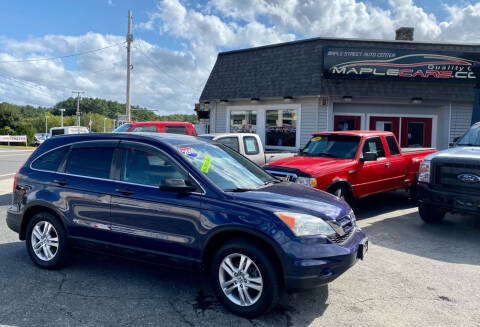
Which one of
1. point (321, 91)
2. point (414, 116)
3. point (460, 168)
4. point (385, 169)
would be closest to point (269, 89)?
point (321, 91)

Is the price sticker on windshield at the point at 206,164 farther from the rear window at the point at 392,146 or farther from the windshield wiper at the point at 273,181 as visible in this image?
the rear window at the point at 392,146

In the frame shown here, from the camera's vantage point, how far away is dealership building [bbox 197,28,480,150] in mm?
14047

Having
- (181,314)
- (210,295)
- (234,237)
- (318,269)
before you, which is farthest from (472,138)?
(181,314)

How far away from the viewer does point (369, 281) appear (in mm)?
4672

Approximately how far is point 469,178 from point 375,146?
2.33 m

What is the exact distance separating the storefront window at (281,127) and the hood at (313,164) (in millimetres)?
7407

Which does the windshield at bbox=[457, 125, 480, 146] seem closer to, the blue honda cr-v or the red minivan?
the blue honda cr-v

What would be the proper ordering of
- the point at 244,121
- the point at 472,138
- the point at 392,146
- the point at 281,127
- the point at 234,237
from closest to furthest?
the point at 234,237 < the point at 472,138 < the point at 392,146 < the point at 281,127 < the point at 244,121

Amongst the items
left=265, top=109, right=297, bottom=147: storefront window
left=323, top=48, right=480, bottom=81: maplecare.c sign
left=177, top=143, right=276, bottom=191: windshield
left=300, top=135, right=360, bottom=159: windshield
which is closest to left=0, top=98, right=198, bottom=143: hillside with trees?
left=265, top=109, right=297, bottom=147: storefront window

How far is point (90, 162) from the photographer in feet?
15.4

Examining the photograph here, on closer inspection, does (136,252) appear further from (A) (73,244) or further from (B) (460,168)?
(B) (460,168)

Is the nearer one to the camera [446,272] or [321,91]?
[446,272]

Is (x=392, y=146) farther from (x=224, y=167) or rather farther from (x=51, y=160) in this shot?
(x=51, y=160)

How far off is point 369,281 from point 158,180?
2.76 metres
